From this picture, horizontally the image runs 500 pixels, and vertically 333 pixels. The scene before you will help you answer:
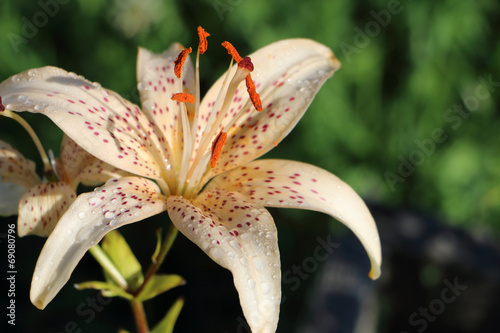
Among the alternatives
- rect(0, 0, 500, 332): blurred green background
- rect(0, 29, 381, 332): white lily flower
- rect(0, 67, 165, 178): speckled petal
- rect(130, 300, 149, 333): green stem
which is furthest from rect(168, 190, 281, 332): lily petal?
rect(0, 0, 500, 332): blurred green background

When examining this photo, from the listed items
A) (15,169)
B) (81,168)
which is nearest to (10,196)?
(15,169)

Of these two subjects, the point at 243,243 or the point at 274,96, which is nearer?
the point at 243,243

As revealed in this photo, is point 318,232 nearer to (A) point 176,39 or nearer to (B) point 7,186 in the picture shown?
(A) point 176,39

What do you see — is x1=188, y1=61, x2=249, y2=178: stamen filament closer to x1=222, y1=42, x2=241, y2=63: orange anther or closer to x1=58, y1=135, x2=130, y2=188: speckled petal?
x1=222, y1=42, x2=241, y2=63: orange anther

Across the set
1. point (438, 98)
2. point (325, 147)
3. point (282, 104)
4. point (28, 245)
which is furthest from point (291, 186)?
point (28, 245)

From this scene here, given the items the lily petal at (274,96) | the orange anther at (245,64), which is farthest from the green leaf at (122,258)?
the orange anther at (245,64)

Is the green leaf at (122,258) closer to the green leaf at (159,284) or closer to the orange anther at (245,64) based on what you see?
the green leaf at (159,284)

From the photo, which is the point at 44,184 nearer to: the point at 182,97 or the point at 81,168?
the point at 81,168
